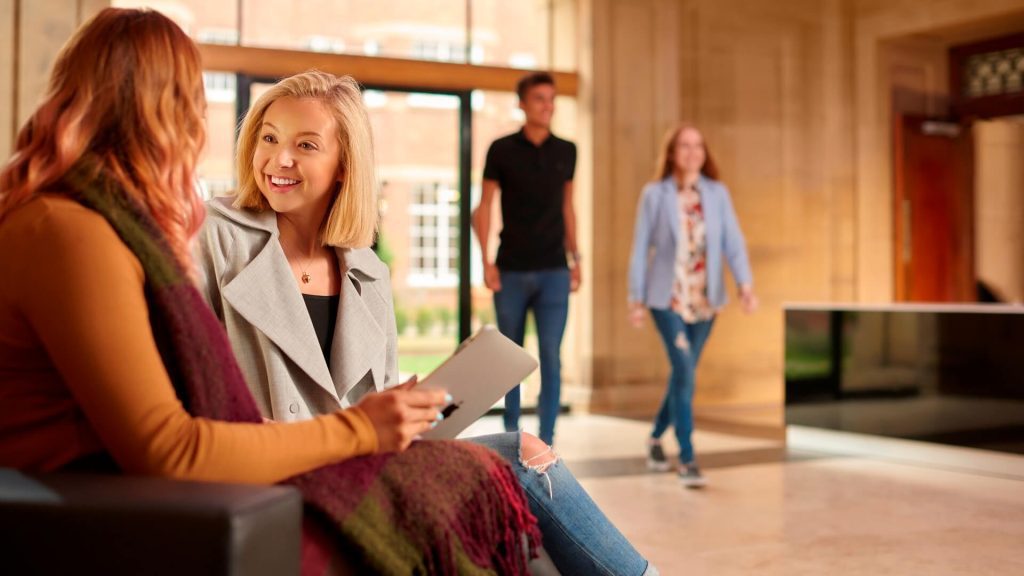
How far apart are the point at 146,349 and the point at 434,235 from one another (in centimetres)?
620

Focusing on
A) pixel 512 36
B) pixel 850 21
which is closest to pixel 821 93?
pixel 850 21

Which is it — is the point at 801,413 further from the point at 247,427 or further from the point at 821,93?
the point at 247,427

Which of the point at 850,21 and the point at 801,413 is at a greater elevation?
the point at 850,21

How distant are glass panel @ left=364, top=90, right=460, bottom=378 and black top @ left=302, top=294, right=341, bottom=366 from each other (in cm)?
518

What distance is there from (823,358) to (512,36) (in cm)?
345

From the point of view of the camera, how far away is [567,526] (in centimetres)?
172

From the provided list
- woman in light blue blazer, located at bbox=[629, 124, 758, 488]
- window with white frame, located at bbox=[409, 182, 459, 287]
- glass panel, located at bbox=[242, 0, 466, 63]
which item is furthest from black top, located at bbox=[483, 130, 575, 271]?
glass panel, located at bbox=[242, 0, 466, 63]

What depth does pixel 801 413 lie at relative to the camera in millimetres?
5781

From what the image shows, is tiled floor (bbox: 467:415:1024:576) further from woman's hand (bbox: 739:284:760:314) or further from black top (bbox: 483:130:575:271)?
black top (bbox: 483:130:575:271)

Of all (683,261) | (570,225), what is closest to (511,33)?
(570,225)

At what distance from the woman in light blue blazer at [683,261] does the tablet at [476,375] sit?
306 centimetres

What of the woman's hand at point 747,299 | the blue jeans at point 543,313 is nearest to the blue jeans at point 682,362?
the woman's hand at point 747,299

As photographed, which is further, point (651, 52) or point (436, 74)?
point (651, 52)

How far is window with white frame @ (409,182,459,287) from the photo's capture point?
734 cm
